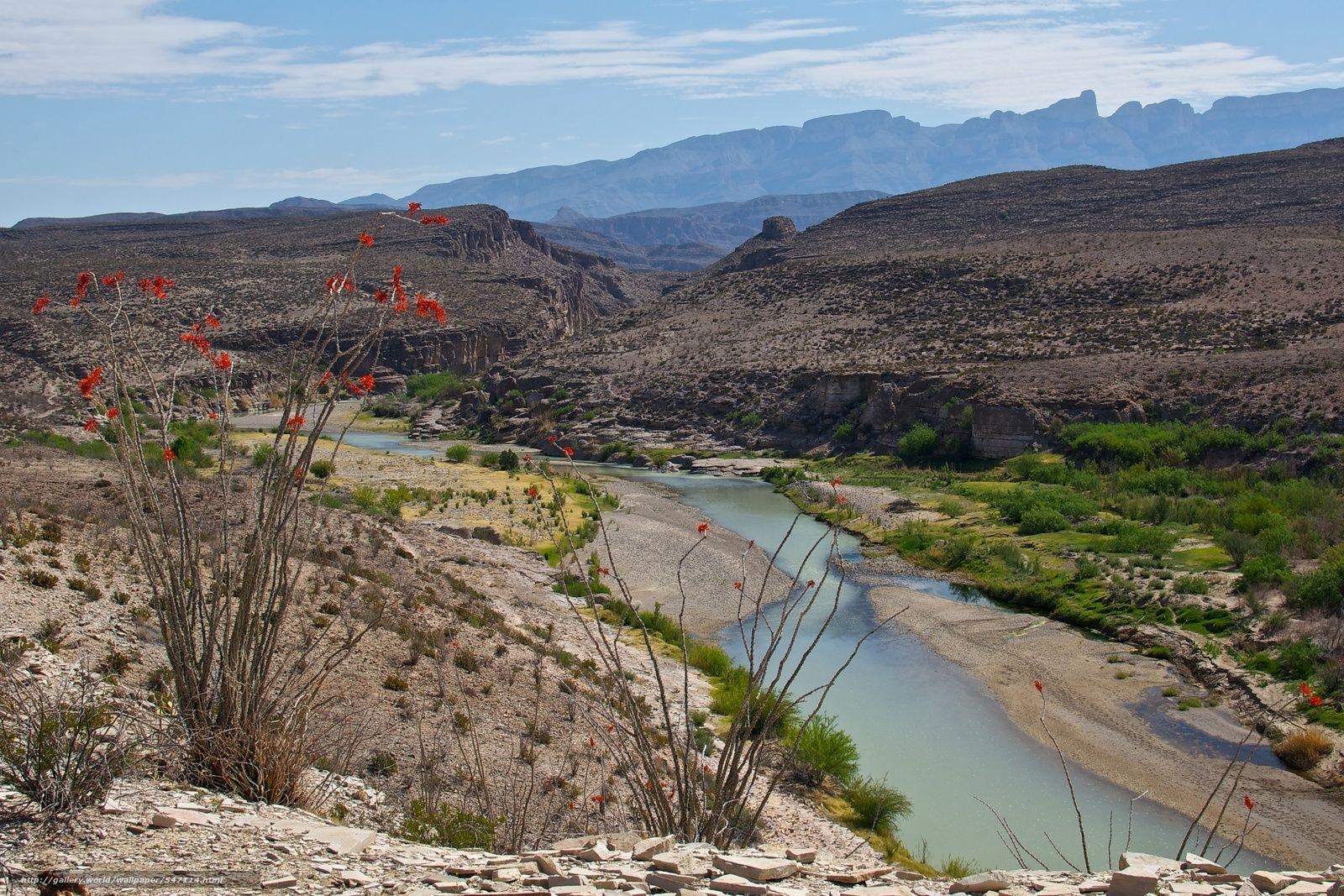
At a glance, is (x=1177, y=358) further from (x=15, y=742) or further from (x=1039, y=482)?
(x=15, y=742)

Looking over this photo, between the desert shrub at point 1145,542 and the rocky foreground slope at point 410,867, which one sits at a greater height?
the rocky foreground slope at point 410,867

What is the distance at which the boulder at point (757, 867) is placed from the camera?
17.2 ft

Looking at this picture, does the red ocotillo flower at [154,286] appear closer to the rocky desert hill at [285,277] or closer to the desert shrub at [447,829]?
the desert shrub at [447,829]

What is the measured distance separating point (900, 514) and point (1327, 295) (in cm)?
2507

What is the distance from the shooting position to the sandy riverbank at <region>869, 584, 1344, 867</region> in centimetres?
1297

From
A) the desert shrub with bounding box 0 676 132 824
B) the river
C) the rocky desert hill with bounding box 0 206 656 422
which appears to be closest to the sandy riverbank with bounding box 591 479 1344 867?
the river

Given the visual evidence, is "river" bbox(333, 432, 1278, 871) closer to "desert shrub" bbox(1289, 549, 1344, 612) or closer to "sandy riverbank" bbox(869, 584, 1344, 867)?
"sandy riverbank" bbox(869, 584, 1344, 867)

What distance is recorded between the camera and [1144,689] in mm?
17875

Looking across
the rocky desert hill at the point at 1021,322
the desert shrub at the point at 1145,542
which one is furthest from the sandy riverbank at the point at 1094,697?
the rocky desert hill at the point at 1021,322

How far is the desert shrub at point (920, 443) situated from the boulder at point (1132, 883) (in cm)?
3748


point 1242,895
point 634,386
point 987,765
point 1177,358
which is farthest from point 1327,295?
point 1242,895

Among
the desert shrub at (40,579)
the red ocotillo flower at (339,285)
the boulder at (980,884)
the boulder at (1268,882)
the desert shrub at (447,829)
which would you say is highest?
the red ocotillo flower at (339,285)

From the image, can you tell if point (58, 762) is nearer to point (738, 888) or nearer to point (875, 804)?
point (738, 888)

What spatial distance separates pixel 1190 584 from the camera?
21.5 m
